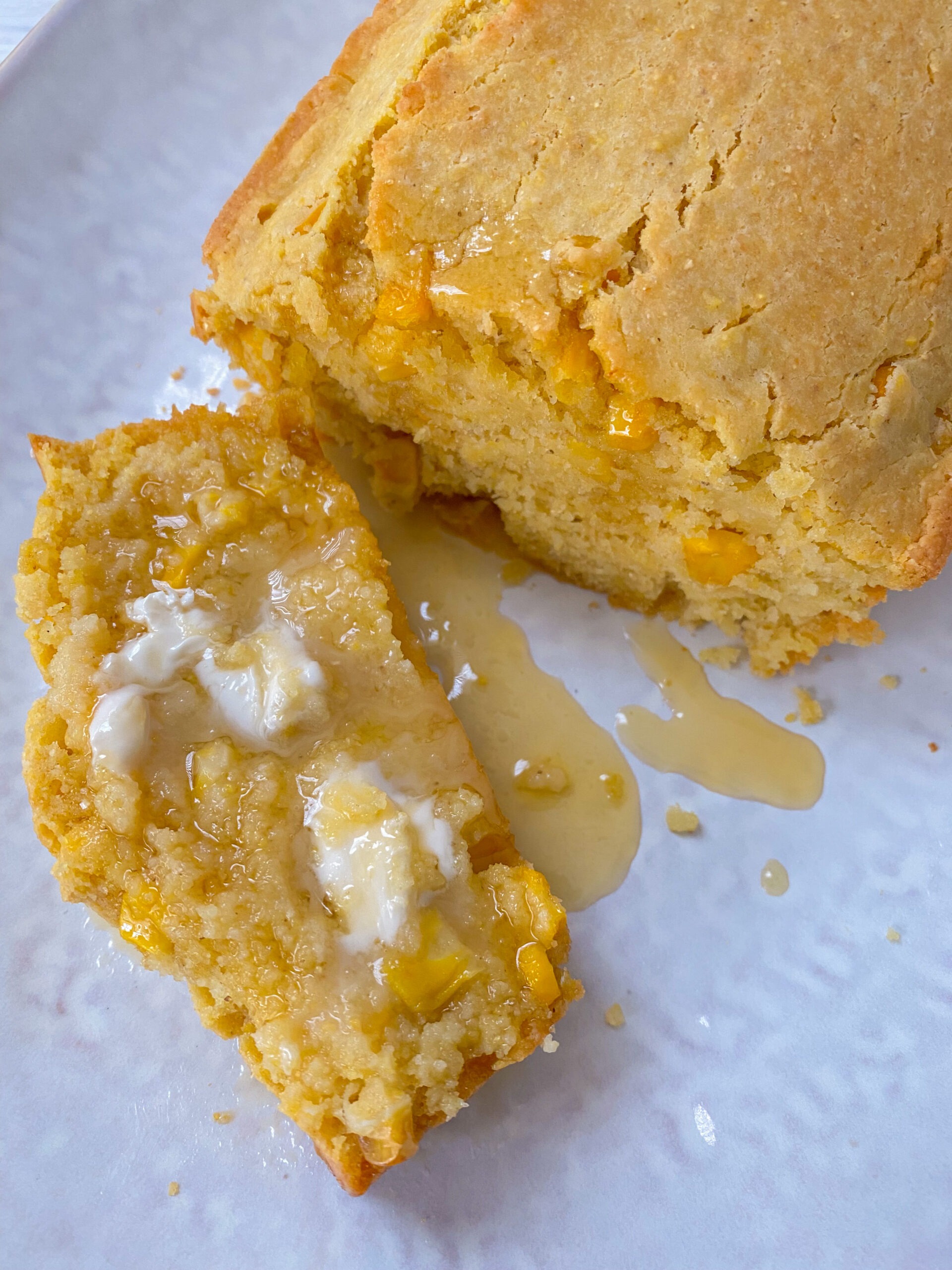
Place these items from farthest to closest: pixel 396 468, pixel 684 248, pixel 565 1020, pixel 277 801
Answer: pixel 396 468 < pixel 565 1020 < pixel 277 801 < pixel 684 248

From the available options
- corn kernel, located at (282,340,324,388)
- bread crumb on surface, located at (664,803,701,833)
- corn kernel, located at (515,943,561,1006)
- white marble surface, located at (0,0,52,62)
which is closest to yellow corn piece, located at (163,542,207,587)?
corn kernel, located at (282,340,324,388)

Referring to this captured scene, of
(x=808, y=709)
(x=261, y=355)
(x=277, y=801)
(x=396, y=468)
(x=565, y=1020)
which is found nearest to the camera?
(x=277, y=801)

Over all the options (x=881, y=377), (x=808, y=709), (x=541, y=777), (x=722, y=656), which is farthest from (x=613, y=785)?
(x=881, y=377)

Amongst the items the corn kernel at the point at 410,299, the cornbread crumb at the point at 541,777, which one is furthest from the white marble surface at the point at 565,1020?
the corn kernel at the point at 410,299

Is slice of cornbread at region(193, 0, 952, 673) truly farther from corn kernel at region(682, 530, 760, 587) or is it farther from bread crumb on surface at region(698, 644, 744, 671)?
bread crumb on surface at region(698, 644, 744, 671)

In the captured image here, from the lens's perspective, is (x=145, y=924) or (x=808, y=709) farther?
(x=808, y=709)

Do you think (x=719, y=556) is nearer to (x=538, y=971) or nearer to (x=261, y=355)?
(x=538, y=971)

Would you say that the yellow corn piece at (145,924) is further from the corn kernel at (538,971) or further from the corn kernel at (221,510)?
the corn kernel at (221,510)

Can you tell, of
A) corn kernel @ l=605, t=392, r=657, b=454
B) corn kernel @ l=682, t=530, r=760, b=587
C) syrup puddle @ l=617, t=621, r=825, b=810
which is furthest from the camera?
syrup puddle @ l=617, t=621, r=825, b=810
